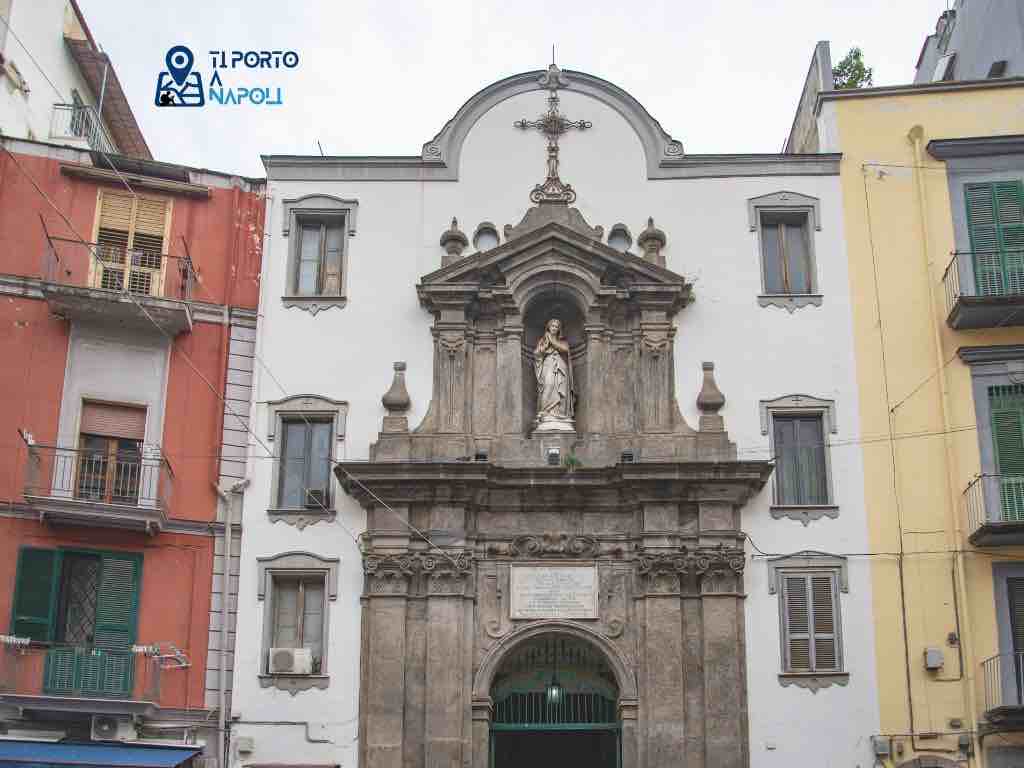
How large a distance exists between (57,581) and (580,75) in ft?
41.3

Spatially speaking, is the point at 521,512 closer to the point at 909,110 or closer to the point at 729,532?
the point at 729,532

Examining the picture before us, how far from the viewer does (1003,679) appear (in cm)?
2134

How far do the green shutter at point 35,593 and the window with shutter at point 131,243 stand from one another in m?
4.72

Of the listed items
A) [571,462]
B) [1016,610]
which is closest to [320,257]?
[571,462]

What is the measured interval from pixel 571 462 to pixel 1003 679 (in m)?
7.44

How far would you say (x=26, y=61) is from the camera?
26984 mm

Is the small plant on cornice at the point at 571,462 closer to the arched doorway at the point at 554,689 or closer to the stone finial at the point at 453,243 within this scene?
the arched doorway at the point at 554,689

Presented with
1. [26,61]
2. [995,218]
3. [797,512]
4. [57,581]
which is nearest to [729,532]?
[797,512]

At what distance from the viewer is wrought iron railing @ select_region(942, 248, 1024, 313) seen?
23.3 metres

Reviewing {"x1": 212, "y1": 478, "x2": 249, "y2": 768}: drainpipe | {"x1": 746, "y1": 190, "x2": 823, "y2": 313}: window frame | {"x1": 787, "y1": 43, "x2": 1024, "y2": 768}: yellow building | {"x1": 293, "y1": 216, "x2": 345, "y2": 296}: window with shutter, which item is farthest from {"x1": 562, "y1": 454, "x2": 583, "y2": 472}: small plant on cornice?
{"x1": 212, "y1": 478, "x2": 249, "y2": 768}: drainpipe

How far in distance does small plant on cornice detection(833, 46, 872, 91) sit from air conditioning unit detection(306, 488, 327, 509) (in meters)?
18.2

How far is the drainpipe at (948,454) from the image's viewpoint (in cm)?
2147

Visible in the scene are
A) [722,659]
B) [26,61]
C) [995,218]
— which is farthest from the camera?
[26,61]

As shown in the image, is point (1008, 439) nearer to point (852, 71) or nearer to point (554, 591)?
point (554, 591)
